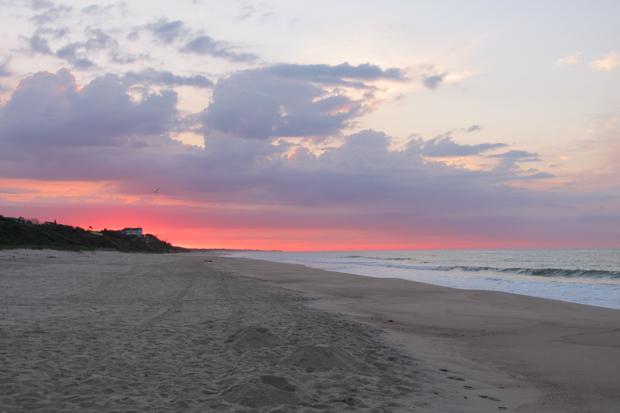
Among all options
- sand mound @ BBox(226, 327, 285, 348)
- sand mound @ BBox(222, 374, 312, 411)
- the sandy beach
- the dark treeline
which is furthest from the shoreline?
the dark treeline

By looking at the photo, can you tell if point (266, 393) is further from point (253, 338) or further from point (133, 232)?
point (133, 232)

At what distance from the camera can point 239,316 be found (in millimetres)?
9398

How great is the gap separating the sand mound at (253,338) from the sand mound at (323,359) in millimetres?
949

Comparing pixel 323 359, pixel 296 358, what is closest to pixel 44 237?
pixel 296 358

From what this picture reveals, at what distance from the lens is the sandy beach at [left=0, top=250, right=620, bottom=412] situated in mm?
4234

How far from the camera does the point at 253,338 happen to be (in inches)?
263

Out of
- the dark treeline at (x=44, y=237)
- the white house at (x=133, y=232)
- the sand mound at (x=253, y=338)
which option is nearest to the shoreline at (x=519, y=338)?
the sand mound at (x=253, y=338)

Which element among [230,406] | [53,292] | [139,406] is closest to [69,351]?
[139,406]

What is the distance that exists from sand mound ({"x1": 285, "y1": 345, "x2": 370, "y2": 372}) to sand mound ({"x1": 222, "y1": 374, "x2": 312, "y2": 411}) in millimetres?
880

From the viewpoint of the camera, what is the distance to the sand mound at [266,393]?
4090 millimetres

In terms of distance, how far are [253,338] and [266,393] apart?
2.52 metres

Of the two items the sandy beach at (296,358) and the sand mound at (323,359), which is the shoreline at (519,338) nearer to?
the sandy beach at (296,358)

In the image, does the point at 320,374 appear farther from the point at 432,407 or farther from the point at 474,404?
the point at 474,404

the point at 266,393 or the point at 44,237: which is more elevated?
the point at 44,237
